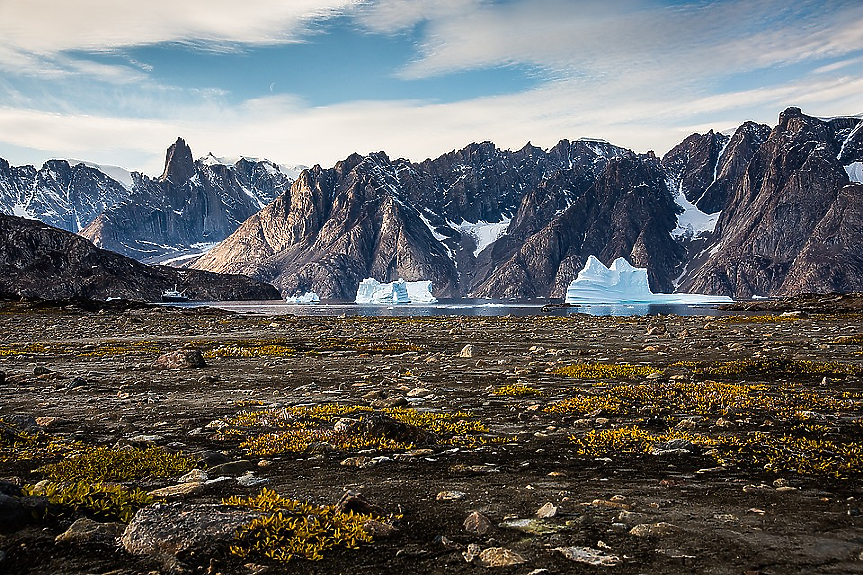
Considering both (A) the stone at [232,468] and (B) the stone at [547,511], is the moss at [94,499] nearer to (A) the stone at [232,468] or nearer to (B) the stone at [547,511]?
(A) the stone at [232,468]

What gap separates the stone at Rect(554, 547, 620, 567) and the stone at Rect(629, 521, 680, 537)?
724 millimetres

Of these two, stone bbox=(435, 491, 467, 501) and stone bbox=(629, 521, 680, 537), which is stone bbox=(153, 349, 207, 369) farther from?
stone bbox=(629, 521, 680, 537)

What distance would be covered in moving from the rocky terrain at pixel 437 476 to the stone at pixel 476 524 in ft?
0.11

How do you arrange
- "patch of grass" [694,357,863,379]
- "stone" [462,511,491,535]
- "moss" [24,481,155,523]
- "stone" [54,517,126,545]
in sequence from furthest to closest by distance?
"patch of grass" [694,357,863,379] → "moss" [24,481,155,523] → "stone" [462,511,491,535] → "stone" [54,517,126,545]

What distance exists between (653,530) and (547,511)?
1.25 metres

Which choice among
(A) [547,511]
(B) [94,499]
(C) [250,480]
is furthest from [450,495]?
(B) [94,499]

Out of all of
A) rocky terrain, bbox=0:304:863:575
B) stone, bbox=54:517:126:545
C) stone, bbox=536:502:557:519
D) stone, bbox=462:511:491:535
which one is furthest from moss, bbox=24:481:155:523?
stone, bbox=536:502:557:519

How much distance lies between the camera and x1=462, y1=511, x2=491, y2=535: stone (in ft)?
24.1

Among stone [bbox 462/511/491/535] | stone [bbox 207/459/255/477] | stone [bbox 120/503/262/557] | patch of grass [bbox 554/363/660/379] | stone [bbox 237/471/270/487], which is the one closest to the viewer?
stone [bbox 120/503/262/557]

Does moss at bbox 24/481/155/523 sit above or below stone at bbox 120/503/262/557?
below

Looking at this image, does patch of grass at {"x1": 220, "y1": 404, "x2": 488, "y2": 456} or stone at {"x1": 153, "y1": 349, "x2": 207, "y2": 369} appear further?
stone at {"x1": 153, "y1": 349, "x2": 207, "y2": 369}

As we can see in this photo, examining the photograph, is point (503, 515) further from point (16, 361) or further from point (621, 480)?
point (16, 361)

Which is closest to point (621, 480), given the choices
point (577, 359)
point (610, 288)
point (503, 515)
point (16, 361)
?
point (503, 515)

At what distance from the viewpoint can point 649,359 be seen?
2961 centimetres
